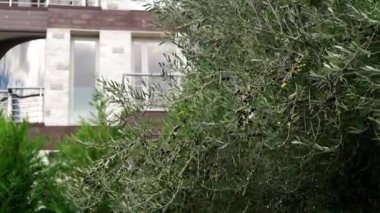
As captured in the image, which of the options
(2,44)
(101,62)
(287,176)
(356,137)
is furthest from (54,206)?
(2,44)

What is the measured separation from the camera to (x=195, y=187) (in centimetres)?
668

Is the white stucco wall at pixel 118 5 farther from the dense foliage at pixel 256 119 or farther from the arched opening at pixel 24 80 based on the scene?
the dense foliage at pixel 256 119

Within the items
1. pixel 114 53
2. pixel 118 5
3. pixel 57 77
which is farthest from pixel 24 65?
pixel 118 5

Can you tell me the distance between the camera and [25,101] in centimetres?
1705

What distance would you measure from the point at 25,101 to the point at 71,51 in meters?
1.64

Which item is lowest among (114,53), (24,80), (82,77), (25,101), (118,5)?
(25,101)

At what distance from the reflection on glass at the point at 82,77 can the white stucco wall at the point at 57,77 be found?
213mm

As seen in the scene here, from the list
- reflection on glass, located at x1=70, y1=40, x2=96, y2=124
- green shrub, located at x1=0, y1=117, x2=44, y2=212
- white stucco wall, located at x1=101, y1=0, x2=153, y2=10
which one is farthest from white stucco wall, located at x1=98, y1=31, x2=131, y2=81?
green shrub, located at x1=0, y1=117, x2=44, y2=212

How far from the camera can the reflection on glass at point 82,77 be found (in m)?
16.9

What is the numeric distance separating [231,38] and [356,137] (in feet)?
4.97

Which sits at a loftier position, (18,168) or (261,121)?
(261,121)

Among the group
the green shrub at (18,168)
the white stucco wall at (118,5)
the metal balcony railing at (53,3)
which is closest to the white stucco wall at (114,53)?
the white stucco wall at (118,5)

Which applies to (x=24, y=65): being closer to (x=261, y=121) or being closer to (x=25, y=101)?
(x=25, y=101)

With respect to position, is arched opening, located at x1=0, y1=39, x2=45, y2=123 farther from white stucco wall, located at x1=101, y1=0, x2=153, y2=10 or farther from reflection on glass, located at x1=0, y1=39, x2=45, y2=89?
white stucco wall, located at x1=101, y1=0, x2=153, y2=10
